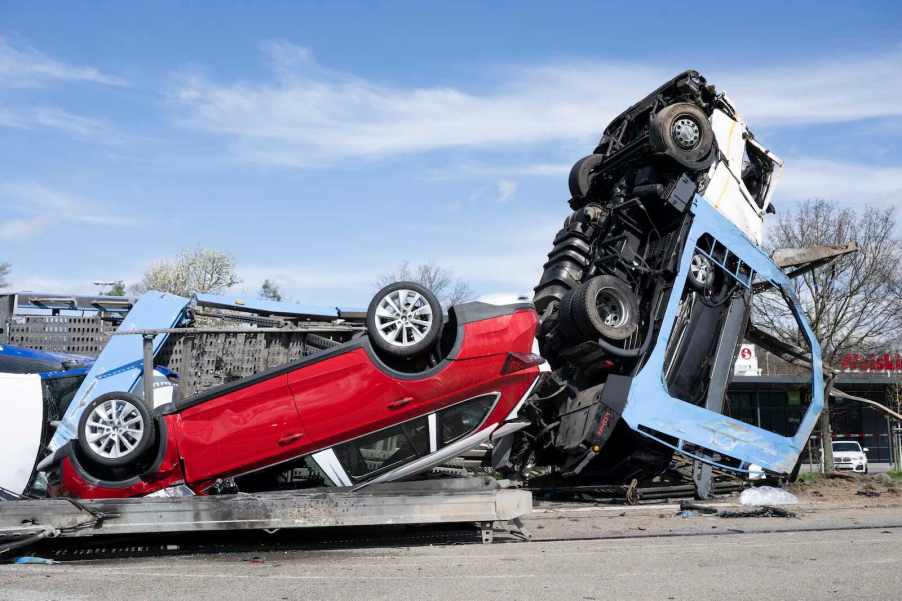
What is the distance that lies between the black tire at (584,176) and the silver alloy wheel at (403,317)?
19.8ft

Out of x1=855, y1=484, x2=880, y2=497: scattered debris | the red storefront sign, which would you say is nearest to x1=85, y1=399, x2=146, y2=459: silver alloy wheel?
x1=855, y1=484, x2=880, y2=497: scattered debris

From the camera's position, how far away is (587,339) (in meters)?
12.0

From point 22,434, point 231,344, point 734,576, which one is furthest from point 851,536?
point 22,434

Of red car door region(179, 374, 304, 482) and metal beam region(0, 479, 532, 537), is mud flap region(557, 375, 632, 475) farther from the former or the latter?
red car door region(179, 374, 304, 482)

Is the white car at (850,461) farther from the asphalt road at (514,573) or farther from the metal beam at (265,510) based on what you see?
the metal beam at (265,510)

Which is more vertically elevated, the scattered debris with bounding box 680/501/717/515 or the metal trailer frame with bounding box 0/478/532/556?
the metal trailer frame with bounding box 0/478/532/556

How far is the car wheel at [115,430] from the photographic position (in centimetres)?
812

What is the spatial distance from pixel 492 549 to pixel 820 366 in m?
6.98

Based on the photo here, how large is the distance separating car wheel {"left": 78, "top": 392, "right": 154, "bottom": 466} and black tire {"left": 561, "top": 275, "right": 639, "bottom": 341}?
594cm

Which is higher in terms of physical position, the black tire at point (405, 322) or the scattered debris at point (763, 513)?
the black tire at point (405, 322)

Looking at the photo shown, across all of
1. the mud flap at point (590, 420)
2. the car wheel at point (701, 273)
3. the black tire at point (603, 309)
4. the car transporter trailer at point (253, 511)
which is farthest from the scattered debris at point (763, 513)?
the car transporter trailer at point (253, 511)

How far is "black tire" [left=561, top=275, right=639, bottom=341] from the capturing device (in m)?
11.8

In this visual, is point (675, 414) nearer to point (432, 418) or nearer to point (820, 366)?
point (820, 366)

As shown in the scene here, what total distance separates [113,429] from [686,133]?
848 cm
